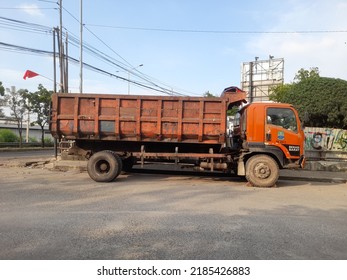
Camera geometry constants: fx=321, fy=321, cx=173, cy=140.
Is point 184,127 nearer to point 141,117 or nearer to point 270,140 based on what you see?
point 141,117

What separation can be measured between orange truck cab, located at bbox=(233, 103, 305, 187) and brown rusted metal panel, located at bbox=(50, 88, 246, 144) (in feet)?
2.77

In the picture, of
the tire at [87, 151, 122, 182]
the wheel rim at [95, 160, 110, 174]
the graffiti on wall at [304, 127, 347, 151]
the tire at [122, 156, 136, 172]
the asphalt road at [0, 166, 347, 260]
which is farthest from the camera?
the graffiti on wall at [304, 127, 347, 151]

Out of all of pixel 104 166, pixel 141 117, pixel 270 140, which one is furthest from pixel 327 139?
pixel 104 166

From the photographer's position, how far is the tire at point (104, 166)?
31.6ft

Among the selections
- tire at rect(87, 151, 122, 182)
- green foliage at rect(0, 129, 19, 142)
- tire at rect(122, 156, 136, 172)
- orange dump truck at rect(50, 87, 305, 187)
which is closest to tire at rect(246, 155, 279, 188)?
orange dump truck at rect(50, 87, 305, 187)

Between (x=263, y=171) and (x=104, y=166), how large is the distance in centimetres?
478

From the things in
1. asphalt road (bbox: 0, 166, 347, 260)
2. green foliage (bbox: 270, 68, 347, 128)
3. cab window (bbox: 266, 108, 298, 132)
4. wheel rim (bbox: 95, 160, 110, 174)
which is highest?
green foliage (bbox: 270, 68, 347, 128)

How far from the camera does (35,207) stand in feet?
20.9

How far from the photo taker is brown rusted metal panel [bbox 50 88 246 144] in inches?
376

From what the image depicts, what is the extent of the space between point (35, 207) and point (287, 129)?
7.07 m

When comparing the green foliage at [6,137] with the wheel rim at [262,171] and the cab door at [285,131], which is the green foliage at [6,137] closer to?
the wheel rim at [262,171]

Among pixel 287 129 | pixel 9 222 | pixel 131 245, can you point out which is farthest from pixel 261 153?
pixel 9 222

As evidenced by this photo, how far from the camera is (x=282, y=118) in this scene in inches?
376

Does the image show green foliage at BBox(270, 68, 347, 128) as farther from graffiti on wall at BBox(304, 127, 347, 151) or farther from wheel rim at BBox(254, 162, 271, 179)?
wheel rim at BBox(254, 162, 271, 179)
